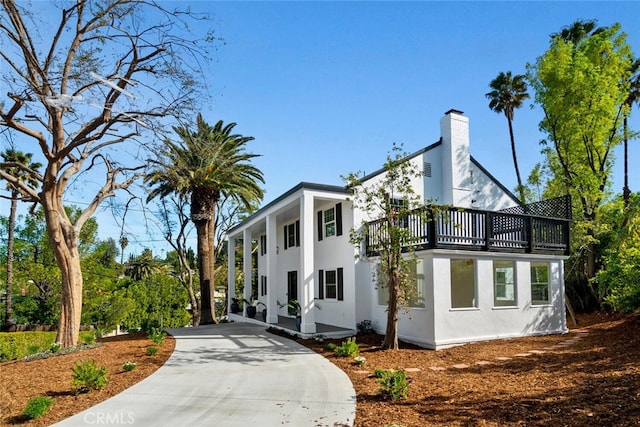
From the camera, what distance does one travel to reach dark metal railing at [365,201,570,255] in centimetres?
1084

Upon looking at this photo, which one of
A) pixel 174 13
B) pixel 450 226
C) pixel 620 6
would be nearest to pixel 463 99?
pixel 620 6

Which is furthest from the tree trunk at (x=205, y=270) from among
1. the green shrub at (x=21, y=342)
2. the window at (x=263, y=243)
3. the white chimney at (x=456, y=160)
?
the white chimney at (x=456, y=160)

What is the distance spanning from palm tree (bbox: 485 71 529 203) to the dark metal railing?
10849 mm

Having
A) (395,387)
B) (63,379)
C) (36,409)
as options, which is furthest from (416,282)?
(36,409)

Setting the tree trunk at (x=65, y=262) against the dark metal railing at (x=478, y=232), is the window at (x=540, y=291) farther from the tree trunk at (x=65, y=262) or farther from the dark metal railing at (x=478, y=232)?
the tree trunk at (x=65, y=262)

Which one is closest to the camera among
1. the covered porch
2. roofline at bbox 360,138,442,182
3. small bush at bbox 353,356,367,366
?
small bush at bbox 353,356,367,366

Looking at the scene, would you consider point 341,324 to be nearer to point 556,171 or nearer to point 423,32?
point 423,32

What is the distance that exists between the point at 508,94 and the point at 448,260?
16.2 meters

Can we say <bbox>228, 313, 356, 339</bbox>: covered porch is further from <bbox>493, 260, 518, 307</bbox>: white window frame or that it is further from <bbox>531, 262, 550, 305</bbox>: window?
<bbox>531, 262, 550, 305</bbox>: window

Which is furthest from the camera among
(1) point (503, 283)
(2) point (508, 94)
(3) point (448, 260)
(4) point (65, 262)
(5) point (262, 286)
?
(2) point (508, 94)

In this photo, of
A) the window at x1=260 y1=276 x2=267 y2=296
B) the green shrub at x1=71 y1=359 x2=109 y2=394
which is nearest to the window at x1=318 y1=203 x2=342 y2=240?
the window at x1=260 y1=276 x2=267 y2=296

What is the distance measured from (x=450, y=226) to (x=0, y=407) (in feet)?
32.9

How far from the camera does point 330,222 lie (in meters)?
15.3
